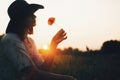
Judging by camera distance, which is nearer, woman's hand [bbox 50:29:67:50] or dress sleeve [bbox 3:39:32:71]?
dress sleeve [bbox 3:39:32:71]

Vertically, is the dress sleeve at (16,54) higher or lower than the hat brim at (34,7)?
lower

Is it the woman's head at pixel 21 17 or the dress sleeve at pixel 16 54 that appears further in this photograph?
the woman's head at pixel 21 17

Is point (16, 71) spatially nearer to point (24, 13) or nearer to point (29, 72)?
point (29, 72)

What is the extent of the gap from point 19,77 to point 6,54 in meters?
0.42

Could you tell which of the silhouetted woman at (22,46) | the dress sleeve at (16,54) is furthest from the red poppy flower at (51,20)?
the dress sleeve at (16,54)

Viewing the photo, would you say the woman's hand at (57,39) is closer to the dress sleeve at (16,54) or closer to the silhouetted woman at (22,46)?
the silhouetted woman at (22,46)

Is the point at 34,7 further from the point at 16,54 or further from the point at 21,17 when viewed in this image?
the point at 16,54

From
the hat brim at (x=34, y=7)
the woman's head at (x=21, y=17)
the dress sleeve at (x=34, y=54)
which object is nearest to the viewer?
the woman's head at (x=21, y=17)

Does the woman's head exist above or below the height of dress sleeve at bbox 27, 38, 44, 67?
above

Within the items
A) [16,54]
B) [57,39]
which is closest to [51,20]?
[57,39]

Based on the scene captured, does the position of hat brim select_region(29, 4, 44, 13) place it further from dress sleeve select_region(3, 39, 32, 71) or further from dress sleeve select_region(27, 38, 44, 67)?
dress sleeve select_region(3, 39, 32, 71)

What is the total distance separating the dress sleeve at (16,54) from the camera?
17.0 ft

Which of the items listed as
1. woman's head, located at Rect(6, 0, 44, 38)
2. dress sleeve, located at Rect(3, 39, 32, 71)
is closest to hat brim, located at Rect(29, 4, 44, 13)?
woman's head, located at Rect(6, 0, 44, 38)

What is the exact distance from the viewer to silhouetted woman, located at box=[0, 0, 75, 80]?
17.0ft
